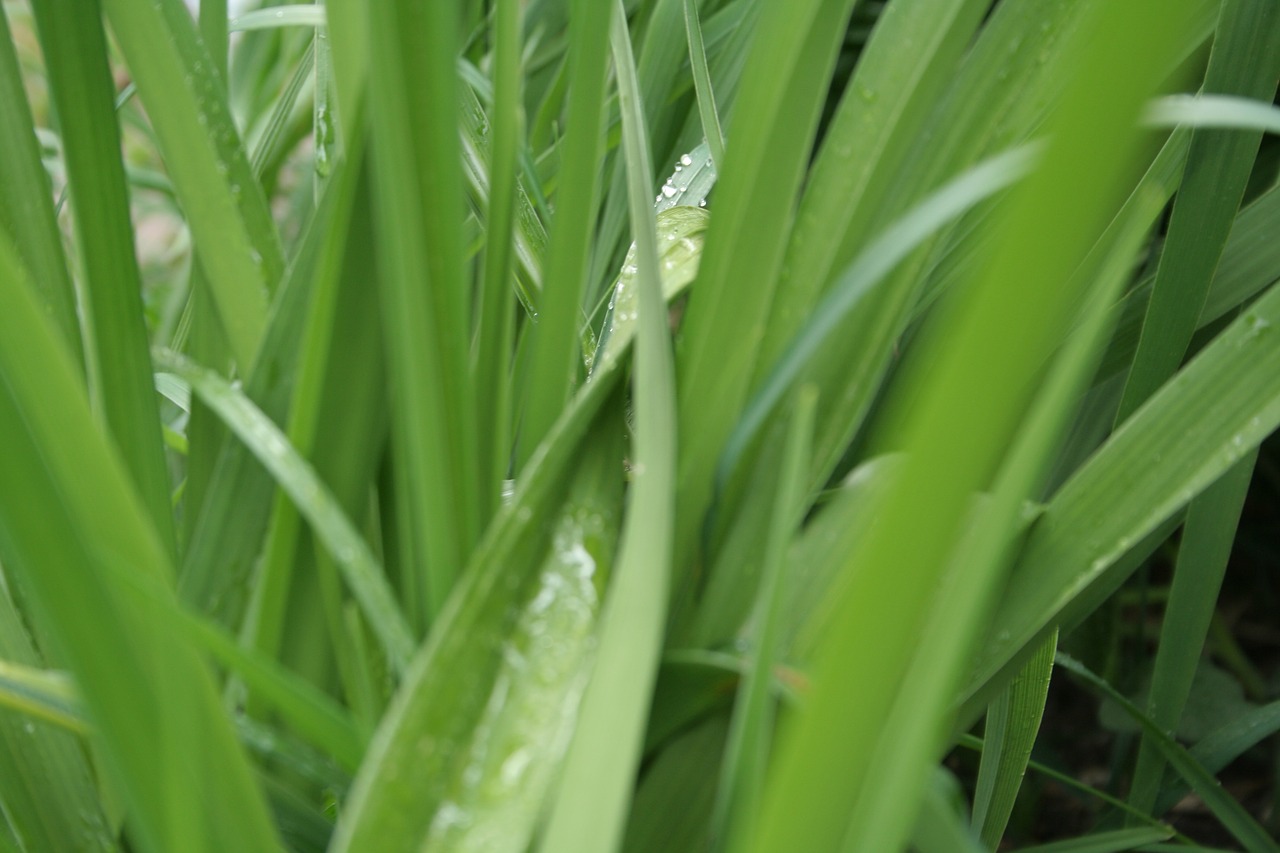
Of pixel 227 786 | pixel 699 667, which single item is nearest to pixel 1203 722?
pixel 699 667

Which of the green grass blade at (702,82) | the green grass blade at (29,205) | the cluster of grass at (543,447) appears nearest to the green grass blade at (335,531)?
the cluster of grass at (543,447)

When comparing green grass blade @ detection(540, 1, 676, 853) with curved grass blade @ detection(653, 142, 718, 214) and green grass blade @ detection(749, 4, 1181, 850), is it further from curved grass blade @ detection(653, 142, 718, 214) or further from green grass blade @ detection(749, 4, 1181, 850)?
curved grass blade @ detection(653, 142, 718, 214)

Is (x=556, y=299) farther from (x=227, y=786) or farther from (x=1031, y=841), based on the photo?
(x=1031, y=841)

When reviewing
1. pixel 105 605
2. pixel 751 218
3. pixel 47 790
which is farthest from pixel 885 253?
pixel 47 790

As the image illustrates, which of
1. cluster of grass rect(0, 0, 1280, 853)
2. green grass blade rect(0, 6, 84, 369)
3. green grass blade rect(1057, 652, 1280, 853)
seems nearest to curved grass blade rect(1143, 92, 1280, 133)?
cluster of grass rect(0, 0, 1280, 853)

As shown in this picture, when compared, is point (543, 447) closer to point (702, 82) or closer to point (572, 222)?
point (572, 222)

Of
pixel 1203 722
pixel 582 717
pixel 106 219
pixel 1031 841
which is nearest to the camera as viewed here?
pixel 582 717

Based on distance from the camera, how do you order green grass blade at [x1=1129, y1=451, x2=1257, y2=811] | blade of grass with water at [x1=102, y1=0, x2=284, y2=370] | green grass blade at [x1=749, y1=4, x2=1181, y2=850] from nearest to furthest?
green grass blade at [x1=749, y1=4, x2=1181, y2=850]
blade of grass with water at [x1=102, y1=0, x2=284, y2=370]
green grass blade at [x1=1129, y1=451, x2=1257, y2=811]
